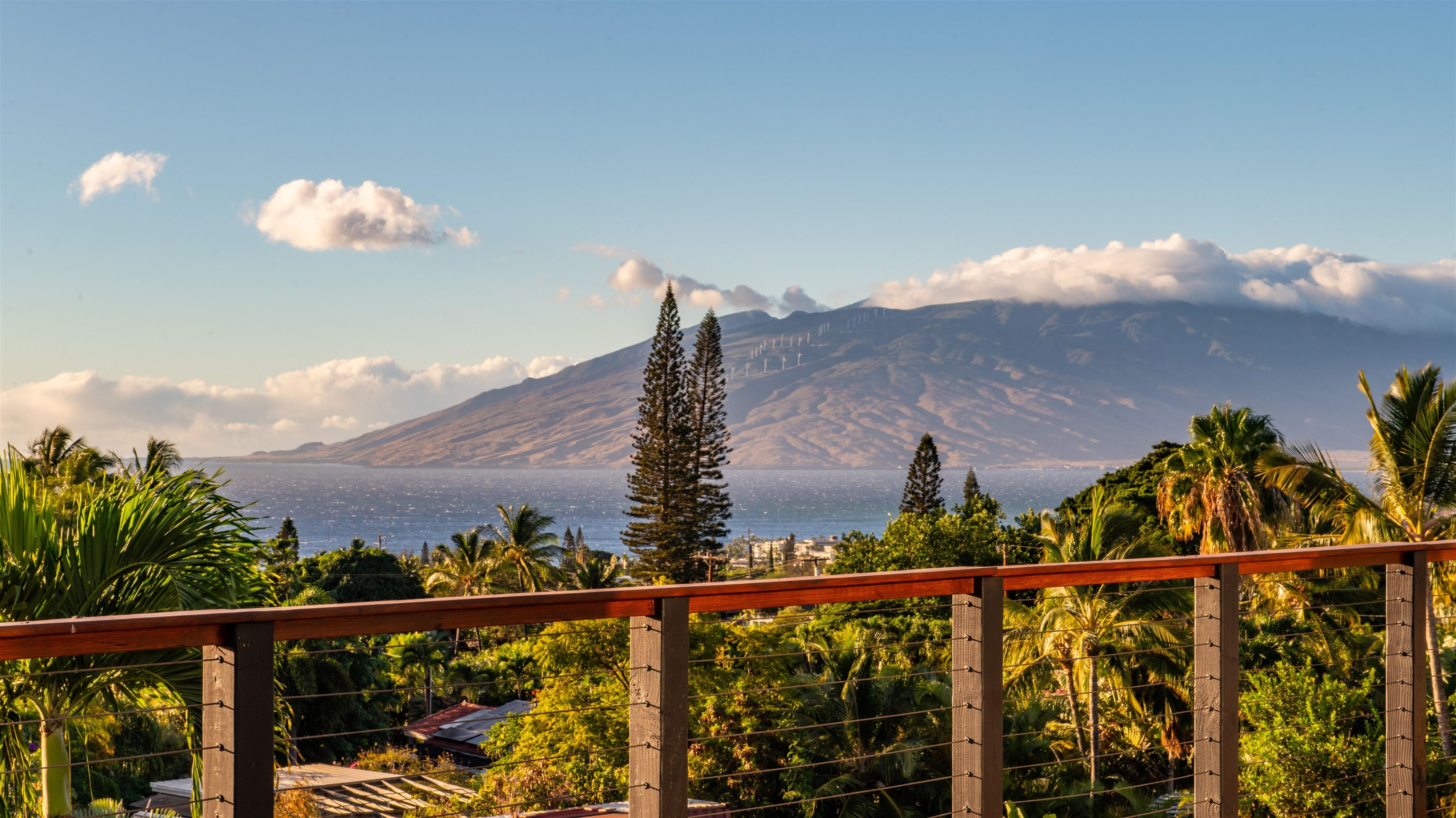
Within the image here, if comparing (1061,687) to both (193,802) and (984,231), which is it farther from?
(984,231)

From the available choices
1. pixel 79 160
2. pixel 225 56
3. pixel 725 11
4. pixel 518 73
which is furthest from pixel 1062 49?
pixel 79 160

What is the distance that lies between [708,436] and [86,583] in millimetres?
30843

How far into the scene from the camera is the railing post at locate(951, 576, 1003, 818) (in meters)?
1.68

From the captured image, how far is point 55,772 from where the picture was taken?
2574 mm

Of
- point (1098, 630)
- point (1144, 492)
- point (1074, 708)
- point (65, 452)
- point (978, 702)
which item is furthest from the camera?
point (65, 452)

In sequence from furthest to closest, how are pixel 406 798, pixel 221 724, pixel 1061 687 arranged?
pixel 1061 687, pixel 406 798, pixel 221 724

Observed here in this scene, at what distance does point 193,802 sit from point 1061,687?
18.8 meters

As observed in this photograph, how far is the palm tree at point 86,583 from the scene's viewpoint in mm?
2463

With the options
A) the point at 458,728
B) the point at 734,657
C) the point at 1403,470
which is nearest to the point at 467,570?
the point at 458,728

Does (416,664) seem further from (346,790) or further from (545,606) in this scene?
(545,606)

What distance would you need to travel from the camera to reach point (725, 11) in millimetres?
23500

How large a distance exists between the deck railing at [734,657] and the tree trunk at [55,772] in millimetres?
215

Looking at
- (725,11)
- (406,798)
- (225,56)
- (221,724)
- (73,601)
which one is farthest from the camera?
(225,56)

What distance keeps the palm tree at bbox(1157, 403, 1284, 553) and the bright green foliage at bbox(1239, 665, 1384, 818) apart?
7.09 metres
